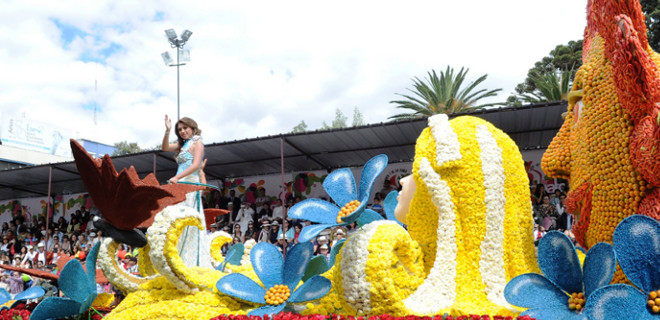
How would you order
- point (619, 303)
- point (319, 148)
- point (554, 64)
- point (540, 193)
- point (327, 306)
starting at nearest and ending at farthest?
point (619, 303) < point (327, 306) < point (540, 193) < point (319, 148) < point (554, 64)

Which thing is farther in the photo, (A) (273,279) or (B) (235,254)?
(B) (235,254)

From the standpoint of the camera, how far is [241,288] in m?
3.16

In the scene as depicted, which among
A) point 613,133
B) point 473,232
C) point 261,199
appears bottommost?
point 473,232

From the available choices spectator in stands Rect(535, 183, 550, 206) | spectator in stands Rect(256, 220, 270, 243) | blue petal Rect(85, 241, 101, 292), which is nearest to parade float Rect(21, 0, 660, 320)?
blue petal Rect(85, 241, 101, 292)

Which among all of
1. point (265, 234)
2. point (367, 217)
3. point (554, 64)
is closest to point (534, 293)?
point (367, 217)

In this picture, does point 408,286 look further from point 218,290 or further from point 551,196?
point 551,196

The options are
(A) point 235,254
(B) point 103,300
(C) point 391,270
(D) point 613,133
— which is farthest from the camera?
(A) point 235,254

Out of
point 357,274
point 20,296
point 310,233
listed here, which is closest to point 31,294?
point 20,296

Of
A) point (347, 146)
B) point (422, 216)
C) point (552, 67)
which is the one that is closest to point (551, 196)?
point (347, 146)

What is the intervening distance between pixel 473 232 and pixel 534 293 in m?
0.46

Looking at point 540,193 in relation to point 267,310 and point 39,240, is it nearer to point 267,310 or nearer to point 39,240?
point 267,310

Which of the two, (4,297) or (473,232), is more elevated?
(473,232)

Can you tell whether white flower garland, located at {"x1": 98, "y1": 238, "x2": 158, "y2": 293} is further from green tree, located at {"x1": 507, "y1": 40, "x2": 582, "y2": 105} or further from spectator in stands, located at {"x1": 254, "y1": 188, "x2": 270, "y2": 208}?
green tree, located at {"x1": 507, "y1": 40, "x2": 582, "y2": 105}

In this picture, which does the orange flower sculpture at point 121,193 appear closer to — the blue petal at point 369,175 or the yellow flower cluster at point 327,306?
the yellow flower cluster at point 327,306
